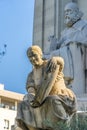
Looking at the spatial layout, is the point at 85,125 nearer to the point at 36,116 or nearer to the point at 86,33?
the point at 36,116

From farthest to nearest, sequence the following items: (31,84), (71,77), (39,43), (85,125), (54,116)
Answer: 1. (39,43)
2. (71,77)
3. (31,84)
4. (54,116)
5. (85,125)

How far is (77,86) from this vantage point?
564 inches

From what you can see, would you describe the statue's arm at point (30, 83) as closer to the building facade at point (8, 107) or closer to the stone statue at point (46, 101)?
the stone statue at point (46, 101)

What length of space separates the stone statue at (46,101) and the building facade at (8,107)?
42.5 m

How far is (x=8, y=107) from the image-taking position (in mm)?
59344

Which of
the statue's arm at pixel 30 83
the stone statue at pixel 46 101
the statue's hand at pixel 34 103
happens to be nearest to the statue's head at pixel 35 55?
the stone statue at pixel 46 101

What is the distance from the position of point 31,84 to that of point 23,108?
579mm

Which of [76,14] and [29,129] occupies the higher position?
[76,14]

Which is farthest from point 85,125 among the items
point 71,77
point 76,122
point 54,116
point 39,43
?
point 39,43

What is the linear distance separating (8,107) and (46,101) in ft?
161

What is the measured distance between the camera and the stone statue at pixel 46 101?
34.4 ft

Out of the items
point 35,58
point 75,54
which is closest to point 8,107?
point 75,54

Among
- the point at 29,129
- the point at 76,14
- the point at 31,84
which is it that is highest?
the point at 76,14

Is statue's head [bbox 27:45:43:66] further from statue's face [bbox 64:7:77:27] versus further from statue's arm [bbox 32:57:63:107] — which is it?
statue's face [bbox 64:7:77:27]
